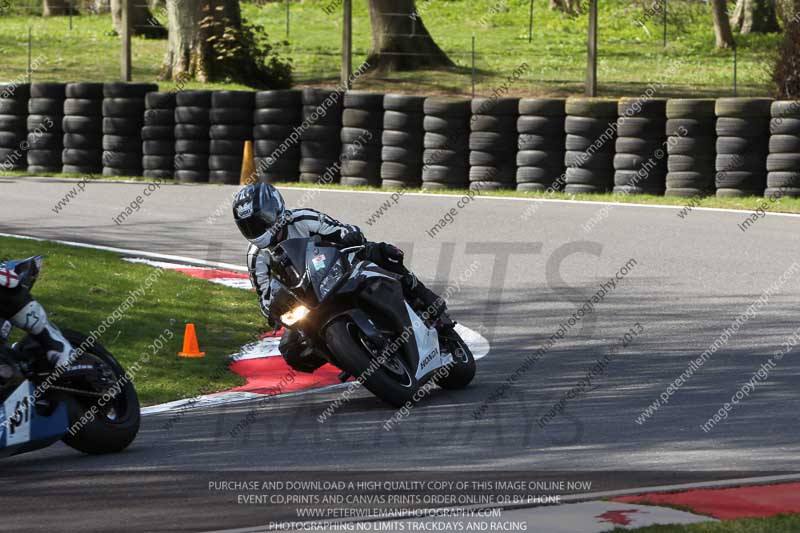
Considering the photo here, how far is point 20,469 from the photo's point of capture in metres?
7.40

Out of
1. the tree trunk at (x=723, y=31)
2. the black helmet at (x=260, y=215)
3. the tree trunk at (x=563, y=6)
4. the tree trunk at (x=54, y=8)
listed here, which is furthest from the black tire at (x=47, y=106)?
the tree trunk at (x=54, y=8)

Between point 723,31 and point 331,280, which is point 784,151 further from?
point 723,31

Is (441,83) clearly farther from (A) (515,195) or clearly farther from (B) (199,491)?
(B) (199,491)

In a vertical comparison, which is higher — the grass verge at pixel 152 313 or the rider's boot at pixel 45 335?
the rider's boot at pixel 45 335

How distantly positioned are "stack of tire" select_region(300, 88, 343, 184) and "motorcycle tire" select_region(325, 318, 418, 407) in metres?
11.5

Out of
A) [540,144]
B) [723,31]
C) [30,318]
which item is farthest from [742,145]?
[723,31]

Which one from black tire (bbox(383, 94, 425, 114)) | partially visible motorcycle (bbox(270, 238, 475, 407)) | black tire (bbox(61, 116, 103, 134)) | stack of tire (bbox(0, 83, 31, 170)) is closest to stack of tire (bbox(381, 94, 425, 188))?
black tire (bbox(383, 94, 425, 114))

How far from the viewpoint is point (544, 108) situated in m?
18.6

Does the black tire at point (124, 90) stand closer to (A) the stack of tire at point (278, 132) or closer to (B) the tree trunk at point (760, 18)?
Result: (A) the stack of tire at point (278, 132)

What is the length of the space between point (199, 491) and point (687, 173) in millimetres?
12327

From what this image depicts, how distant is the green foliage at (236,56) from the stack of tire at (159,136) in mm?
6572

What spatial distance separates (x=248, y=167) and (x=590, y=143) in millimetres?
4987

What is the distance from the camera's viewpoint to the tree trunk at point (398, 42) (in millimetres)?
28859

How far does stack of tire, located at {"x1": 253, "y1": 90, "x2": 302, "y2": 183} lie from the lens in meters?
20.2
